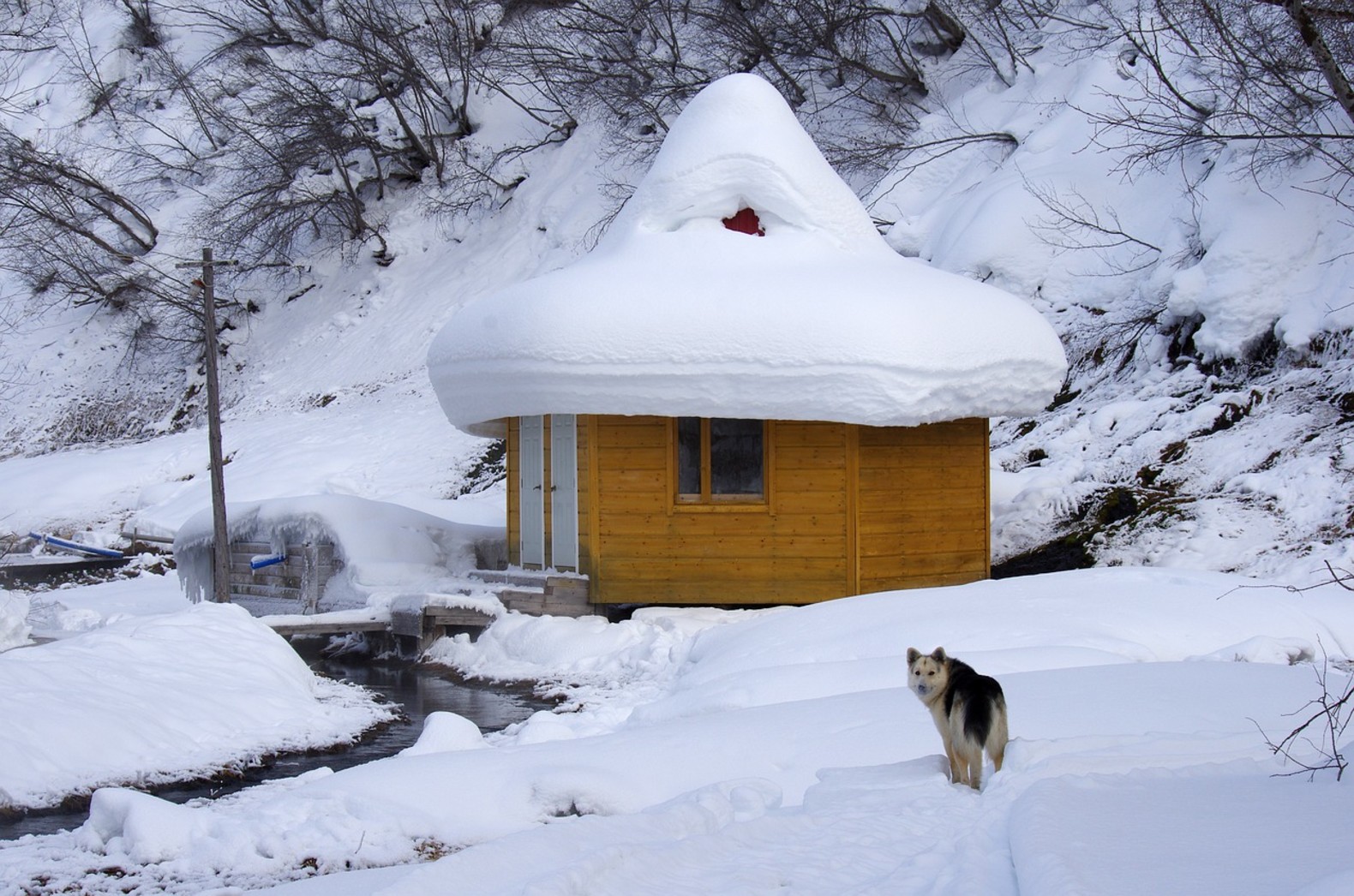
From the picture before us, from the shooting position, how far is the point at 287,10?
124 feet

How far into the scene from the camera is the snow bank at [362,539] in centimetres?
1435

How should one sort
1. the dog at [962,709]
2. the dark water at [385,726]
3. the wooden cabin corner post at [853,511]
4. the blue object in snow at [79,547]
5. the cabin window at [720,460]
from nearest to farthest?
the dog at [962,709] → the dark water at [385,726] → the wooden cabin corner post at [853,511] → the cabin window at [720,460] → the blue object in snow at [79,547]

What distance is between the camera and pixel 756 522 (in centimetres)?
1291

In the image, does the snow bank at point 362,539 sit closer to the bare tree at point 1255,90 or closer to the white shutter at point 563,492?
the white shutter at point 563,492

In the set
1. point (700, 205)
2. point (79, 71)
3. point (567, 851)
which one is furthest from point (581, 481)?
point (79, 71)

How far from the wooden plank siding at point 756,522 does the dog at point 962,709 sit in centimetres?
739

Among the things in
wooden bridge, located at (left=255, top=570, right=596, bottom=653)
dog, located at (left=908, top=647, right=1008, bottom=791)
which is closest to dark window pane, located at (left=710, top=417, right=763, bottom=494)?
wooden bridge, located at (left=255, top=570, right=596, bottom=653)

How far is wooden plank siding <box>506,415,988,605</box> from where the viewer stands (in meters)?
12.9

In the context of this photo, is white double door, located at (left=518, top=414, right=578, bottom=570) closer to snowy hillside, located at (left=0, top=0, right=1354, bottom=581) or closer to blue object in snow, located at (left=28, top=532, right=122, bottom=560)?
snowy hillside, located at (left=0, top=0, right=1354, bottom=581)

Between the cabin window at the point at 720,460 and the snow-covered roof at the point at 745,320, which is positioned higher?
the snow-covered roof at the point at 745,320

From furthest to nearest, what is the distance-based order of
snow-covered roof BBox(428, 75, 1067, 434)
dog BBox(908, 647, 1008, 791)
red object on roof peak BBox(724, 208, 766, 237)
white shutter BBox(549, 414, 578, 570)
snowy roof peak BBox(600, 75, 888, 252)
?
red object on roof peak BBox(724, 208, 766, 237), snowy roof peak BBox(600, 75, 888, 252), white shutter BBox(549, 414, 578, 570), snow-covered roof BBox(428, 75, 1067, 434), dog BBox(908, 647, 1008, 791)

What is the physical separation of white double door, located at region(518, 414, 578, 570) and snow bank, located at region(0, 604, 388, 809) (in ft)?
9.38

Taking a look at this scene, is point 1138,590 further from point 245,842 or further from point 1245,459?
point 245,842

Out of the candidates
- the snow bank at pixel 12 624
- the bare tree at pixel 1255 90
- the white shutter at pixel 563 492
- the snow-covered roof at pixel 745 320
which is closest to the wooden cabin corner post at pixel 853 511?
the snow-covered roof at pixel 745 320
